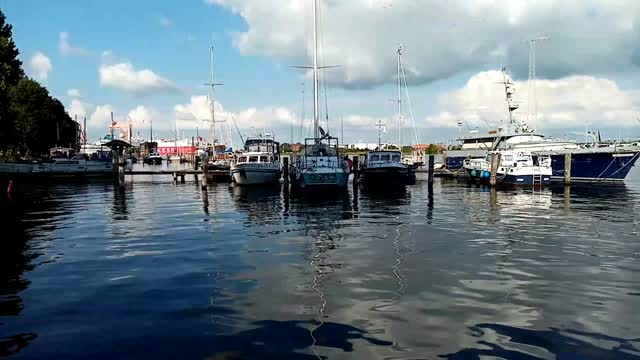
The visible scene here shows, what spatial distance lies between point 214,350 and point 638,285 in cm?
956

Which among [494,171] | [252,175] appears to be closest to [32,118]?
[252,175]

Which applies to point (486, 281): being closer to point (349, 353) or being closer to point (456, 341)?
point (456, 341)

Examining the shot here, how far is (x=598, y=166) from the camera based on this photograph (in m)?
61.2

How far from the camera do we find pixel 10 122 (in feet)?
164

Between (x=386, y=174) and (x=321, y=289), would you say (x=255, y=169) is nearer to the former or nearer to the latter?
(x=386, y=174)

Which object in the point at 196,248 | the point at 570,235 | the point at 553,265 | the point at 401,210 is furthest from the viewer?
the point at 401,210

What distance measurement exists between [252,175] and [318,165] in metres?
7.42

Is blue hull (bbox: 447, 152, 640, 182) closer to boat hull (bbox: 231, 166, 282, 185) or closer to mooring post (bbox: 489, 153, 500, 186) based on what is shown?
mooring post (bbox: 489, 153, 500, 186)

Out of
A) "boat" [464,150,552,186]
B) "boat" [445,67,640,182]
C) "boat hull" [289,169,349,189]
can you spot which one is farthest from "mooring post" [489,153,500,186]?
"boat hull" [289,169,349,189]

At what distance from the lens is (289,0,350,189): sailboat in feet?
134

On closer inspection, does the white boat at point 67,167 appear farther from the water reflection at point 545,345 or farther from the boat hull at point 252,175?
the water reflection at point 545,345

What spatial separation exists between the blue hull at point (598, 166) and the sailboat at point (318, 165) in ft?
97.2

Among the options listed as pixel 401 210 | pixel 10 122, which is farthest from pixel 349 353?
pixel 10 122

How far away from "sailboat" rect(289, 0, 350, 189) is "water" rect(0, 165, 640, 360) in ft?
53.5
